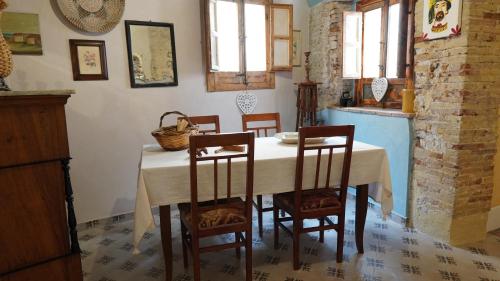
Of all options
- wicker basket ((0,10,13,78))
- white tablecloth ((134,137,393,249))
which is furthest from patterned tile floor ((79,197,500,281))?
wicker basket ((0,10,13,78))

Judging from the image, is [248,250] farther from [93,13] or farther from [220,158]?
[93,13]

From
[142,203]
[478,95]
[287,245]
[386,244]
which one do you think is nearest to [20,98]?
[142,203]

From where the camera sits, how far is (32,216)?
147cm

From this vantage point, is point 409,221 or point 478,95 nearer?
point 478,95

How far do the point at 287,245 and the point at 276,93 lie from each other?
1877 millimetres

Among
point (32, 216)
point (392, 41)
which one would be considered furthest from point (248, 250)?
point (392, 41)

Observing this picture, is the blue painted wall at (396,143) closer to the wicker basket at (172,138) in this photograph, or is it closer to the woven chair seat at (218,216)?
the woven chair seat at (218,216)

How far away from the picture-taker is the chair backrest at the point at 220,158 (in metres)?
1.66

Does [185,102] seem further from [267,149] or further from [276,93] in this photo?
[267,149]

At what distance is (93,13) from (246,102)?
171 cm

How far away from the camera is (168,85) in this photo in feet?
10.3

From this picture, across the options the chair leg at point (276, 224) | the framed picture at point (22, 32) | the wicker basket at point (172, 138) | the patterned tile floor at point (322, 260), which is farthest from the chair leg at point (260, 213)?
the framed picture at point (22, 32)

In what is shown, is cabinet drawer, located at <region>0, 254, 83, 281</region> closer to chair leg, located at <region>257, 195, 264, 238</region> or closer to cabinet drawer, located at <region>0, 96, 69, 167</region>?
cabinet drawer, located at <region>0, 96, 69, 167</region>

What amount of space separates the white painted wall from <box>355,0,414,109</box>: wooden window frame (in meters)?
1.77
